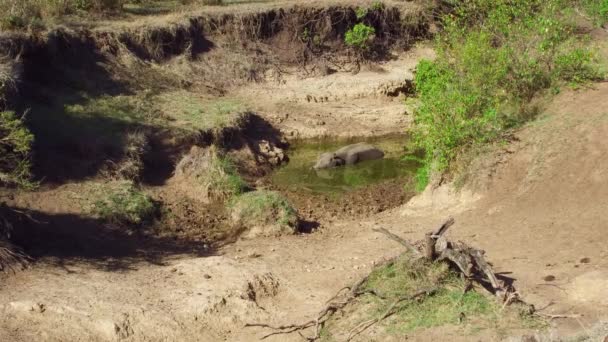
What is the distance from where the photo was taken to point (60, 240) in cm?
1044

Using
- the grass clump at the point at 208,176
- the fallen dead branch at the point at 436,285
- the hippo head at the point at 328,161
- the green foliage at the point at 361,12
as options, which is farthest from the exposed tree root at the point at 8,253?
the green foliage at the point at 361,12

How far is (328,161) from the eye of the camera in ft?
54.4

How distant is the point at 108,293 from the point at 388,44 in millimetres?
16990

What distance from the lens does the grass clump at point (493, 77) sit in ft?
41.7

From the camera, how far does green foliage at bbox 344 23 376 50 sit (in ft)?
75.2

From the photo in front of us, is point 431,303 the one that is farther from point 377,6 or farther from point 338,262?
point 377,6

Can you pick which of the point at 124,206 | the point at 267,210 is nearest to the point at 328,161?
the point at 267,210

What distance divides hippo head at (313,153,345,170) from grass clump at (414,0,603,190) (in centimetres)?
261

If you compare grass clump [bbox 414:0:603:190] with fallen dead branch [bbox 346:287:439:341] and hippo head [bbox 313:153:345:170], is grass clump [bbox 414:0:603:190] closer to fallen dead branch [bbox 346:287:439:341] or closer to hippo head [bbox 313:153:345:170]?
hippo head [bbox 313:153:345:170]

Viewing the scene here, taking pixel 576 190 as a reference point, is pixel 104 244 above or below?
below

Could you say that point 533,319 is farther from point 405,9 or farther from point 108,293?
point 405,9

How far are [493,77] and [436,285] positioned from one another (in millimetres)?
6787

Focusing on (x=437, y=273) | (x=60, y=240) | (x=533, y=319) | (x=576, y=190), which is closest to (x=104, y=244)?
(x=60, y=240)

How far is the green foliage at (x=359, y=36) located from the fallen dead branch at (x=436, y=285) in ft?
50.4
